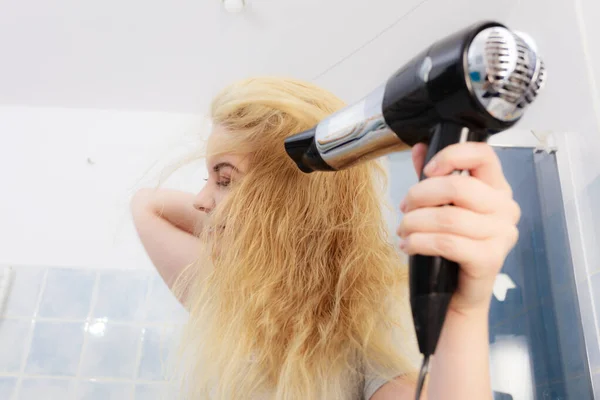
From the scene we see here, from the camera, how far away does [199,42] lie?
150cm

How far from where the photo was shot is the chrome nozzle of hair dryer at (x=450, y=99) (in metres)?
0.31

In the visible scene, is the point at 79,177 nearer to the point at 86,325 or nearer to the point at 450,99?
the point at 86,325

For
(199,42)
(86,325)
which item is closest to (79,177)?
(86,325)

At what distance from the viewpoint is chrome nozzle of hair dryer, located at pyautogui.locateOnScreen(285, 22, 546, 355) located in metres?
0.31

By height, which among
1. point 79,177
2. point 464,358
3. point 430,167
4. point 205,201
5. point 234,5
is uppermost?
point 234,5

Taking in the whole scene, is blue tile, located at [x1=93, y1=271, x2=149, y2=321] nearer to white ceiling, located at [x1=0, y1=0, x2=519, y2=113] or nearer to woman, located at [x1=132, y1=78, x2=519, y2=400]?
white ceiling, located at [x1=0, y1=0, x2=519, y2=113]

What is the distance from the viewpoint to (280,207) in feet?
2.56

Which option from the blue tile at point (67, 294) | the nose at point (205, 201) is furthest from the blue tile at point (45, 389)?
the nose at point (205, 201)

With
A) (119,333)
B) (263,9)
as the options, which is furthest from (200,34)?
(119,333)

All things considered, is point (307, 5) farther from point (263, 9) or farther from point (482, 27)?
point (482, 27)

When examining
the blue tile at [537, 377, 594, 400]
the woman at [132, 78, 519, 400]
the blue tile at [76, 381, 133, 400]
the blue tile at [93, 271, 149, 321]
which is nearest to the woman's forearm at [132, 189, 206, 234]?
the woman at [132, 78, 519, 400]

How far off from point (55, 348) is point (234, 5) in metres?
1.19

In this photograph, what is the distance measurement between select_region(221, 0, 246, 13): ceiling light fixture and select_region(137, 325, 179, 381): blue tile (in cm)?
95

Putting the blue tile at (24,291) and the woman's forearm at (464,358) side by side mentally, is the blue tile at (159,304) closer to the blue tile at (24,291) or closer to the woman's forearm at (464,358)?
the blue tile at (24,291)
